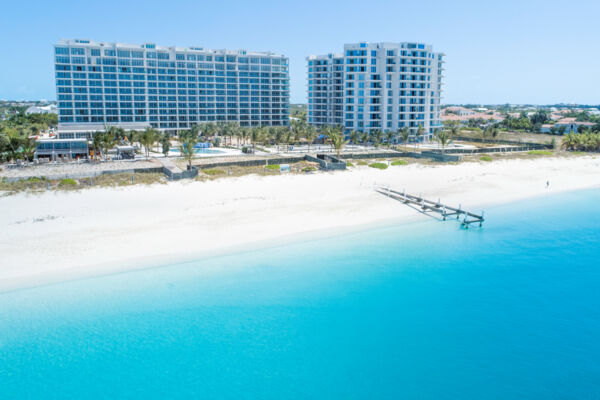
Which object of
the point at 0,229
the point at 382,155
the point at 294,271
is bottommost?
the point at 294,271

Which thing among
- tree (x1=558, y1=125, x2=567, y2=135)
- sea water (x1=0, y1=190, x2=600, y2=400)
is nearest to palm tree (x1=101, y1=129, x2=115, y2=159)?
sea water (x1=0, y1=190, x2=600, y2=400)

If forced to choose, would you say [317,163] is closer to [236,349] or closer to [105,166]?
[105,166]

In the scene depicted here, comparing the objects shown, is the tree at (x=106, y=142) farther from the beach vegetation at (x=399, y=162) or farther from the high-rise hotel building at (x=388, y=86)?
the high-rise hotel building at (x=388, y=86)

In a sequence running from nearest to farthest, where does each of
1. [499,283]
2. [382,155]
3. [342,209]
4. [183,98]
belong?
1. [499,283]
2. [342,209]
3. [382,155]
4. [183,98]

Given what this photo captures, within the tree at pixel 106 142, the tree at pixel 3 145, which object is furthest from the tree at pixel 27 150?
the tree at pixel 106 142

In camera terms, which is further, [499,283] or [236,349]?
[499,283]

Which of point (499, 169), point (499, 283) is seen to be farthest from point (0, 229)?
point (499, 169)

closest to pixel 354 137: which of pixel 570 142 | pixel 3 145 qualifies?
pixel 570 142

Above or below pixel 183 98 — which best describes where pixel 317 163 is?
below

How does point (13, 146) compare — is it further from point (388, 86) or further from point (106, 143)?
point (388, 86)
